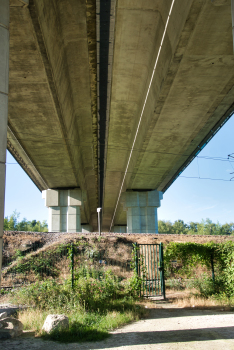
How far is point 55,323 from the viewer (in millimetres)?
7551

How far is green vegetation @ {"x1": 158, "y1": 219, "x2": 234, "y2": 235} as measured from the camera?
12829 cm

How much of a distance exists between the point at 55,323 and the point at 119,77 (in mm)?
12200

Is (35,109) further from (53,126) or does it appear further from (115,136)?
(115,136)

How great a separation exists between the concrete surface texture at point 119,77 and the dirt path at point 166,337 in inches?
278

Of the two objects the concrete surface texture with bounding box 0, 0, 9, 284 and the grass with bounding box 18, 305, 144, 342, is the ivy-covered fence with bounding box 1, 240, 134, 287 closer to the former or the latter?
the grass with bounding box 18, 305, 144, 342

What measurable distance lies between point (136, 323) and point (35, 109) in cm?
1145

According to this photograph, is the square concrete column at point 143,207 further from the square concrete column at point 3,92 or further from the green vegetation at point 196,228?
the green vegetation at point 196,228

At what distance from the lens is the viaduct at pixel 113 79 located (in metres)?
10.5

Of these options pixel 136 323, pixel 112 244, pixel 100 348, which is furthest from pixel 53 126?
pixel 100 348

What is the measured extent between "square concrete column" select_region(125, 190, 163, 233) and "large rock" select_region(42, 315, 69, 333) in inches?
960

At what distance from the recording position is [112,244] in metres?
20.9

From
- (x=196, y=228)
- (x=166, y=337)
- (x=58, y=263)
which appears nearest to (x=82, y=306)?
(x=166, y=337)

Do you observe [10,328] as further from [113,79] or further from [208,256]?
[113,79]

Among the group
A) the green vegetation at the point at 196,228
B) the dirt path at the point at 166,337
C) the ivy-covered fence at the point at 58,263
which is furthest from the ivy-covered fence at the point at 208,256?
the green vegetation at the point at 196,228
